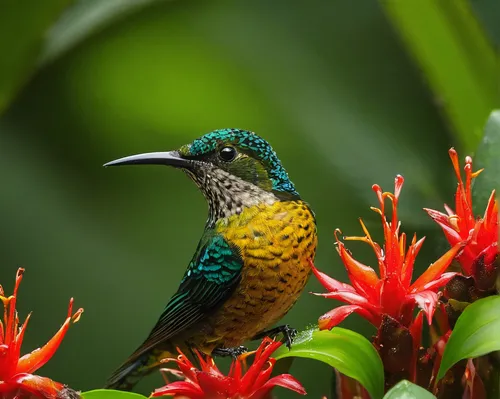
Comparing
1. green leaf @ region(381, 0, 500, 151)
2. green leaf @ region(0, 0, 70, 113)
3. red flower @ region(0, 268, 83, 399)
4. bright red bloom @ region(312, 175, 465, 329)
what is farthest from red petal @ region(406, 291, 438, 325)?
green leaf @ region(0, 0, 70, 113)

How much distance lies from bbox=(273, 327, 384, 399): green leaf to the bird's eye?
0.63 feet

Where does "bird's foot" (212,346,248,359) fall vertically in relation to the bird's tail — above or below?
below

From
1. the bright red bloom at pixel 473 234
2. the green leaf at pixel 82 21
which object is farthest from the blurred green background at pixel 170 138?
the bright red bloom at pixel 473 234

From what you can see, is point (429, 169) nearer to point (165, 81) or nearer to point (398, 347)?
point (165, 81)

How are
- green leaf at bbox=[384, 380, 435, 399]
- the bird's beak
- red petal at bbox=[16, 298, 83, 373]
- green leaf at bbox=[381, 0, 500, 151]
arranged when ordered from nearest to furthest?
green leaf at bbox=[384, 380, 435, 399] < red petal at bbox=[16, 298, 83, 373] < the bird's beak < green leaf at bbox=[381, 0, 500, 151]

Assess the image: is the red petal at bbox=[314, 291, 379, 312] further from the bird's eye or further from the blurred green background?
the blurred green background

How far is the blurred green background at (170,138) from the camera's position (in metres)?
1.26

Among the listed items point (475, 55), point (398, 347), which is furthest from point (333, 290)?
point (475, 55)

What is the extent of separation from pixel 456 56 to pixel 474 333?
2.10 ft

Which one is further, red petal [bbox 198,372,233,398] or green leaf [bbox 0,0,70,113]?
green leaf [bbox 0,0,70,113]

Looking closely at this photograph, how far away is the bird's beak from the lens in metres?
0.58

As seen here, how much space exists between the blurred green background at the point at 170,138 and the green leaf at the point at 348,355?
28.7 inches

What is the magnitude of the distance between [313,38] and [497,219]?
909 millimetres

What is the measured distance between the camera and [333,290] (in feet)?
1.55
